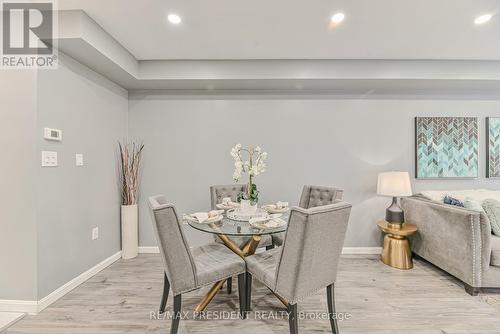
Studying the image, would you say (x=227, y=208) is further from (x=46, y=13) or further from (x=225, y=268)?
(x=46, y=13)

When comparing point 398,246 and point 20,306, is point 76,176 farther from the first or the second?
point 398,246

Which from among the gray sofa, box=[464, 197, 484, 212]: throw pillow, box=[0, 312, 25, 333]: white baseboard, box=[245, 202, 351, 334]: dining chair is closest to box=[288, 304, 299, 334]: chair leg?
box=[245, 202, 351, 334]: dining chair

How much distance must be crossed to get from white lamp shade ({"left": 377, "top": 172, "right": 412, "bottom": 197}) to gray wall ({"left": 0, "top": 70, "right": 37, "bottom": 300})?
368 centimetres

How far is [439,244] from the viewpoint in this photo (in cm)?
261

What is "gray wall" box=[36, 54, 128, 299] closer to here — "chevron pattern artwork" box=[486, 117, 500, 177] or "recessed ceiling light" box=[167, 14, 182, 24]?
"recessed ceiling light" box=[167, 14, 182, 24]

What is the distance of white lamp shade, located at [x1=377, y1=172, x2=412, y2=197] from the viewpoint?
286 centimetres

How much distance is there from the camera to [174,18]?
2062 millimetres

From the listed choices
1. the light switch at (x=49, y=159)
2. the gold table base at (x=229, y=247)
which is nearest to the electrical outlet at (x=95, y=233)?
the light switch at (x=49, y=159)

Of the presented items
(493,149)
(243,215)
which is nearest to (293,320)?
(243,215)

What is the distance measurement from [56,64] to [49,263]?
1.82 metres

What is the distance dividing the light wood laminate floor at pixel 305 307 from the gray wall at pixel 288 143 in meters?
0.84

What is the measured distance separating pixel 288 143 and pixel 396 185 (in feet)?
4.79

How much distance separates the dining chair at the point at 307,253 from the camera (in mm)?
1428

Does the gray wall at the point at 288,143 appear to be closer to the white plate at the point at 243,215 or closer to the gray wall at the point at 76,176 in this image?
the gray wall at the point at 76,176
